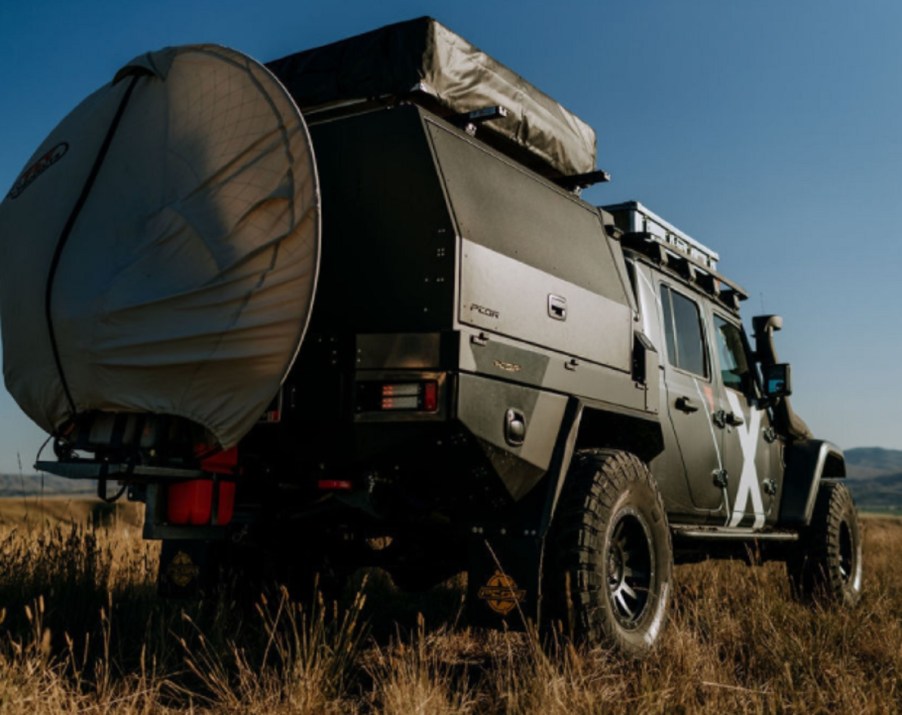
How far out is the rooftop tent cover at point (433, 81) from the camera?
4.30m

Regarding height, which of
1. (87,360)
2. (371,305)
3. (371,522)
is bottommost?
(371,522)

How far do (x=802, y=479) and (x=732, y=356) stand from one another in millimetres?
1148

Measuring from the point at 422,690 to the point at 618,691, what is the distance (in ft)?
2.75

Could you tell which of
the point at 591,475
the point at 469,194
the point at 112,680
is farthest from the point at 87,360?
the point at 591,475

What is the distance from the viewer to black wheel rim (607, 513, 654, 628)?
4.66 meters

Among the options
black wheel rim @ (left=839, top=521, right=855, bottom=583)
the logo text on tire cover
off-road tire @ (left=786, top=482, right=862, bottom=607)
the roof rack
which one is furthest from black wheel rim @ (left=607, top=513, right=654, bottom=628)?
black wheel rim @ (left=839, top=521, right=855, bottom=583)

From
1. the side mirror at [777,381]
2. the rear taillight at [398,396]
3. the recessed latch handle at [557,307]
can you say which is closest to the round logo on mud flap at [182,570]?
the rear taillight at [398,396]

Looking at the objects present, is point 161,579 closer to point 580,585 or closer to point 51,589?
point 51,589

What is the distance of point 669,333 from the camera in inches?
230

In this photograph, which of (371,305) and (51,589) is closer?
(371,305)

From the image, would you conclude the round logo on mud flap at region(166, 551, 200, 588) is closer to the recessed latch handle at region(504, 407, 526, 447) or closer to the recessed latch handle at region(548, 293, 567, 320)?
the recessed latch handle at region(504, 407, 526, 447)

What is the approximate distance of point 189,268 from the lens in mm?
3734

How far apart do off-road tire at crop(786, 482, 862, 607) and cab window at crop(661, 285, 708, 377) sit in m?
1.85

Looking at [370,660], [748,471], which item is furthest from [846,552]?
[370,660]
